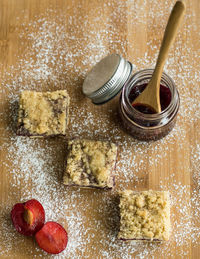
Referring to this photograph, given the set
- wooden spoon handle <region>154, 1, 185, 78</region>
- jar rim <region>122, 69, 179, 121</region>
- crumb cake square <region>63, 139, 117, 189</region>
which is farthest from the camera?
crumb cake square <region>63, 139, 117, 189</region>

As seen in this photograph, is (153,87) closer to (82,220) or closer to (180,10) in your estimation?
(180,10)

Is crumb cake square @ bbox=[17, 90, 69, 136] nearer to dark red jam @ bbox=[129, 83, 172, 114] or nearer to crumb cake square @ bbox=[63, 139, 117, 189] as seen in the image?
crumb cake square @ bbox=[63, 139, 117, 189]

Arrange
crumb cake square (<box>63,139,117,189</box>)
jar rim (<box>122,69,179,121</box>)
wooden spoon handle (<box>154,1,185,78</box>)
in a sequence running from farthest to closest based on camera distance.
A: 1. crumb cake square (<box>63,139,117,189</box>)
2. jar rim (<box>122,69,179,121</box>)
3. wooden spoon handle (<box>154,1,185,78</box>)

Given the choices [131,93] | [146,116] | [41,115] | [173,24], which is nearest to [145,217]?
[146,116]

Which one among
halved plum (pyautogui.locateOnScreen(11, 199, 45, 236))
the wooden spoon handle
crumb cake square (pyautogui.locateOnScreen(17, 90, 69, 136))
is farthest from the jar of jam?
halved plum (pyautogui.locateOnScreen(11, 199, 45, 236))

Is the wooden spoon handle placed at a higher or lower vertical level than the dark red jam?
higher

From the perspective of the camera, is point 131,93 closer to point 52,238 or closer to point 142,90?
point 142,90
